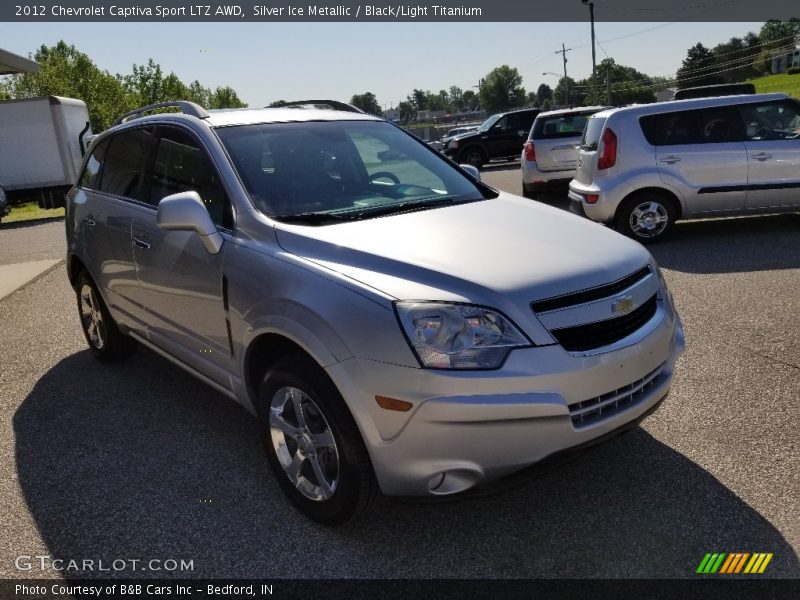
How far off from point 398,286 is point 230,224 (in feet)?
3.71

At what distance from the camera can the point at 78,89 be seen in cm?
4919

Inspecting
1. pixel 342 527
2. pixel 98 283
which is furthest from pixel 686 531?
pixel 98 283

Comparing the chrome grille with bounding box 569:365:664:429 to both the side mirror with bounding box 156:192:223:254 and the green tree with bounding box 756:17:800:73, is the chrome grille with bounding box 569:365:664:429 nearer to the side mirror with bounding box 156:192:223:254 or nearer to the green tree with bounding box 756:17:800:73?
the side mirror with bounding box 156:192:223:254

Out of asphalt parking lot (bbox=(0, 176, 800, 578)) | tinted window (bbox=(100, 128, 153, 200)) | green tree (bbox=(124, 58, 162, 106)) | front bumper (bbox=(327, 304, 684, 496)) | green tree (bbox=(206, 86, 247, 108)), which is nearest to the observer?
front bumper (bbox=(327, 304, 684, 496))

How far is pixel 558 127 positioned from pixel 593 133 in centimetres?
468

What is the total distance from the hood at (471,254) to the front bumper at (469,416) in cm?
27

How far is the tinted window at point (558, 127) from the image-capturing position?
1353 cm

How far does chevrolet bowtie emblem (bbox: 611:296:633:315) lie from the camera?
9.48ft

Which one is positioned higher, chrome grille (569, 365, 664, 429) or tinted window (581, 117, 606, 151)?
tinted window (581, 117, 606, 151)

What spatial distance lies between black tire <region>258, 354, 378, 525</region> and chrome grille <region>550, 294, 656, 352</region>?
87cm

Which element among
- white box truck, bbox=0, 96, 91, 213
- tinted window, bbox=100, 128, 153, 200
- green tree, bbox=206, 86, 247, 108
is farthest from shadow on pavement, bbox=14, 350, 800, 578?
green tree, bbox=206, 86, 247, 108

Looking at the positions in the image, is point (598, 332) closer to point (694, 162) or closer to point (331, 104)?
point (331, 104)

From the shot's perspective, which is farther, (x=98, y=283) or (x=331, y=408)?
(x=98, y=283)

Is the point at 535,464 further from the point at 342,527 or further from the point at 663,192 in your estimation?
the point at 663,192
